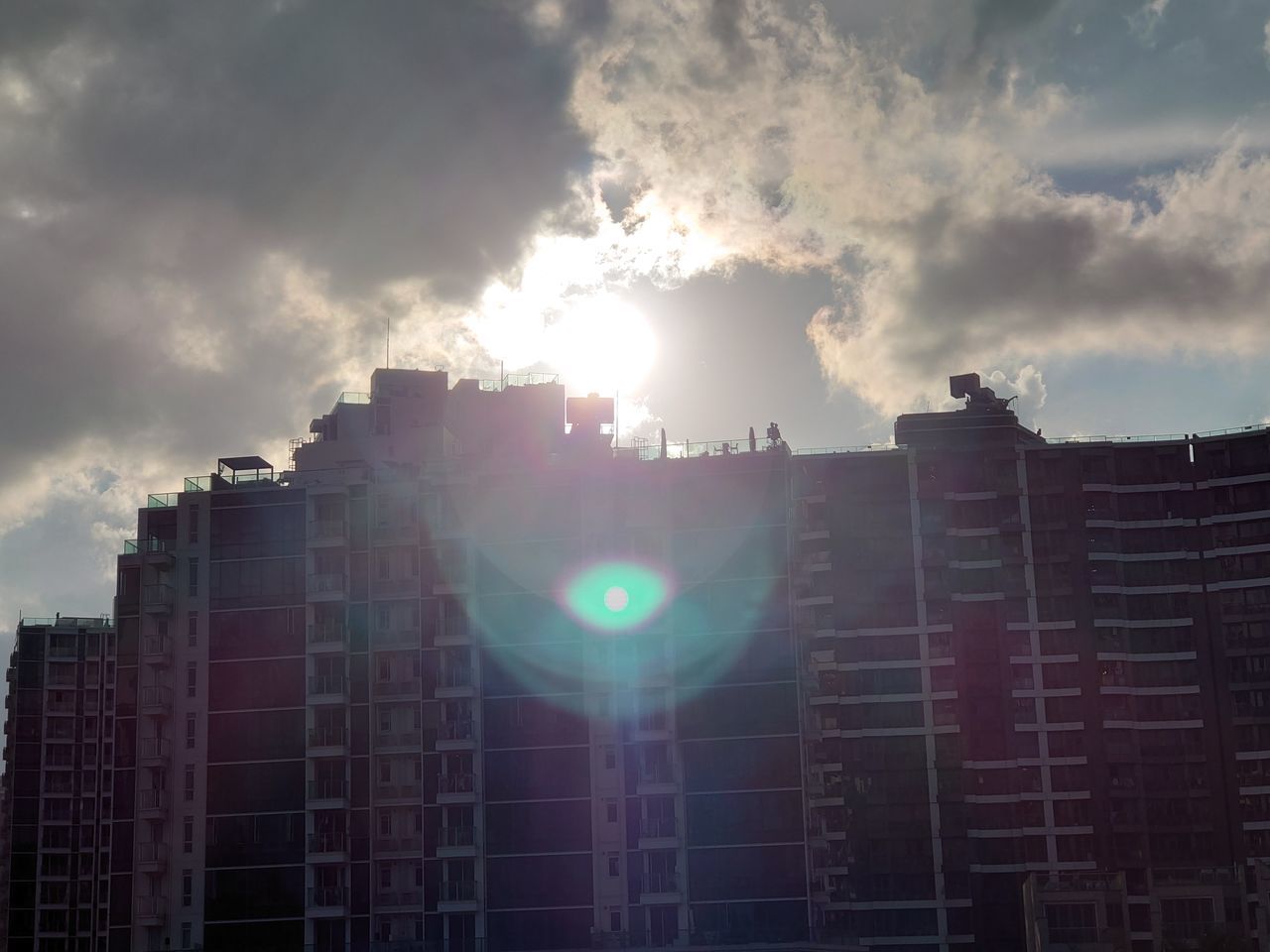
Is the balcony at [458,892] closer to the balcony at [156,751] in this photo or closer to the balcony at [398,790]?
the balcony at [398,790]

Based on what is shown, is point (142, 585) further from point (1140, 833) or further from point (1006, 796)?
point (1140, 833)

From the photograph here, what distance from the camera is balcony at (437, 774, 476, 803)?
113 metres

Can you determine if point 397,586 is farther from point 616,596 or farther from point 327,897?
point 327,897

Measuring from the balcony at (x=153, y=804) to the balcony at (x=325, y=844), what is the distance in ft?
38.3

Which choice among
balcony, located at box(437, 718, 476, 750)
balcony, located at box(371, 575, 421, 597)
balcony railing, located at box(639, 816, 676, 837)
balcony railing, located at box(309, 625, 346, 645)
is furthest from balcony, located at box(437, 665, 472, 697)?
balcony railing, located at box(639, 816, 676, 837)

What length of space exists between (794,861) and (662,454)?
3167cm

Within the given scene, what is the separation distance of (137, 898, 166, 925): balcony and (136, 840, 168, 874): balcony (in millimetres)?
2010

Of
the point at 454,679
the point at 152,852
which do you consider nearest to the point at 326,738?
the point at 454,679

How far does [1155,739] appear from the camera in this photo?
13225cm

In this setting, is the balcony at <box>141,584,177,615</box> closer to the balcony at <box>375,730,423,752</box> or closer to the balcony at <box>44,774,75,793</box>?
the balcony at <box>375,730,423,752</box>

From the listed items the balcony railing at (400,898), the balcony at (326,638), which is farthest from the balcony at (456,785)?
the balcony at (326,638)

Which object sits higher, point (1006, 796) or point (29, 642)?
point (29, 642)

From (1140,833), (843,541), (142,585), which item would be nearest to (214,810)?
(142,585)

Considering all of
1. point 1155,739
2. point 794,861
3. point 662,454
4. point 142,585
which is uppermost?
point 662,454
